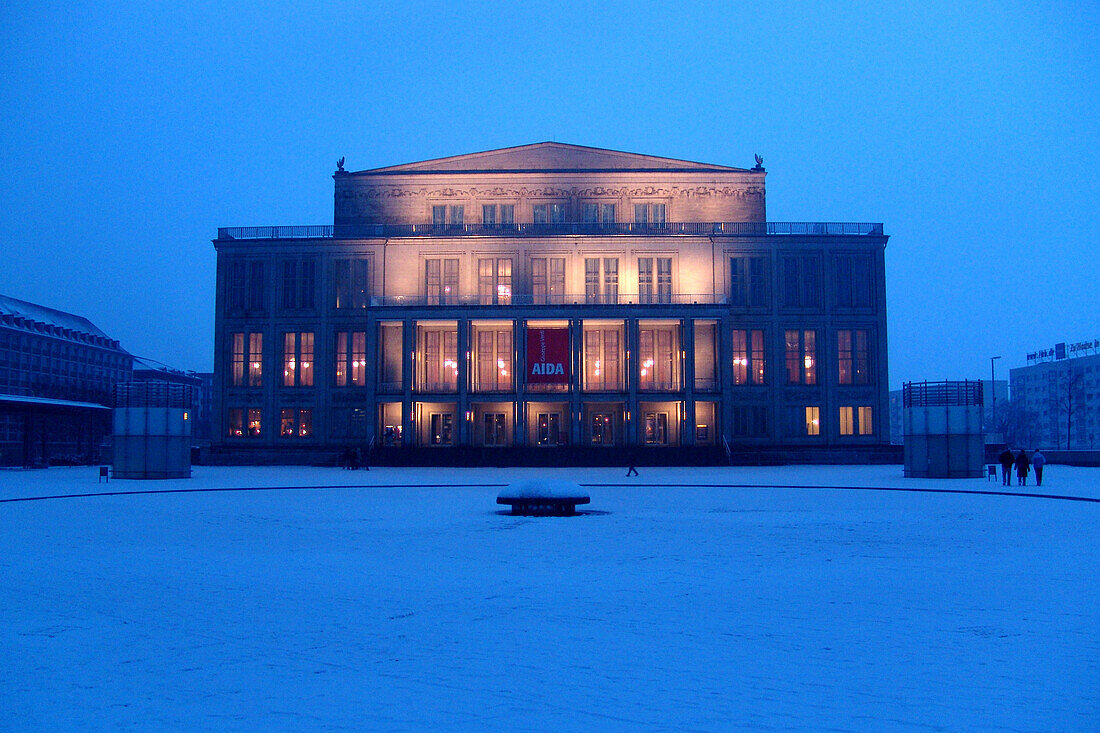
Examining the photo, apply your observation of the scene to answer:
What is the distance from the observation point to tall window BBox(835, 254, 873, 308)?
59500 millimetres

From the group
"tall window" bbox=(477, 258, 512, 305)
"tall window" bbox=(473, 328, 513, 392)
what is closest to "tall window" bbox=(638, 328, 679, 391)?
"tall window" bbox=(473, 328, 513, 392)

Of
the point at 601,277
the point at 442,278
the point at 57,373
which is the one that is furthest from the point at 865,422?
the point at 57,373

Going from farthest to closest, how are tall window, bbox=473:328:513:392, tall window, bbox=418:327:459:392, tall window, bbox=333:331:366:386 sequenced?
tall window, bbox=333:331:366:386
tall window, bbox=473:328:513:392
tall window, bbox=418:327:459:392

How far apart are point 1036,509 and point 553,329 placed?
121 ft

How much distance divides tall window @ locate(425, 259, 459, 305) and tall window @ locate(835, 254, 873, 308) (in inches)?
995

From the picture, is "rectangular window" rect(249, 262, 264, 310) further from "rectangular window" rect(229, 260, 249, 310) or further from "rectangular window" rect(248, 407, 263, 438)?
"rectangular window" rect(248, 407, 263, 438)

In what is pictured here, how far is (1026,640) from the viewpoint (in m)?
7.80

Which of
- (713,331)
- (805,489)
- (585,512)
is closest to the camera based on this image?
(585,512)

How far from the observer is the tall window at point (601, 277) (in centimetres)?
6019

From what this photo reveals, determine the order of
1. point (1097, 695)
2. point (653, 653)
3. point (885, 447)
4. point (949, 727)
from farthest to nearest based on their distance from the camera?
1. point (885, 447)
2. point (653, 653)
3. point (1097, 695)
4. point (949, 727)

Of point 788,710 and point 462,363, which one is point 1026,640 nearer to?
point 788,710

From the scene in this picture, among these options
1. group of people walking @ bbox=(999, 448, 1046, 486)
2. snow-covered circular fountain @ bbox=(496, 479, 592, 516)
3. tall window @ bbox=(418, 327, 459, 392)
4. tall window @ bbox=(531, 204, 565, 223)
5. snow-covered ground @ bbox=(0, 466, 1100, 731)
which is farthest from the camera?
tall window @ bbox=(531, 204, 565, 223)

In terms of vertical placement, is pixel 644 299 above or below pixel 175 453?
above

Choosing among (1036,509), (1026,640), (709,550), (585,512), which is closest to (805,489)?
(1036,509)
